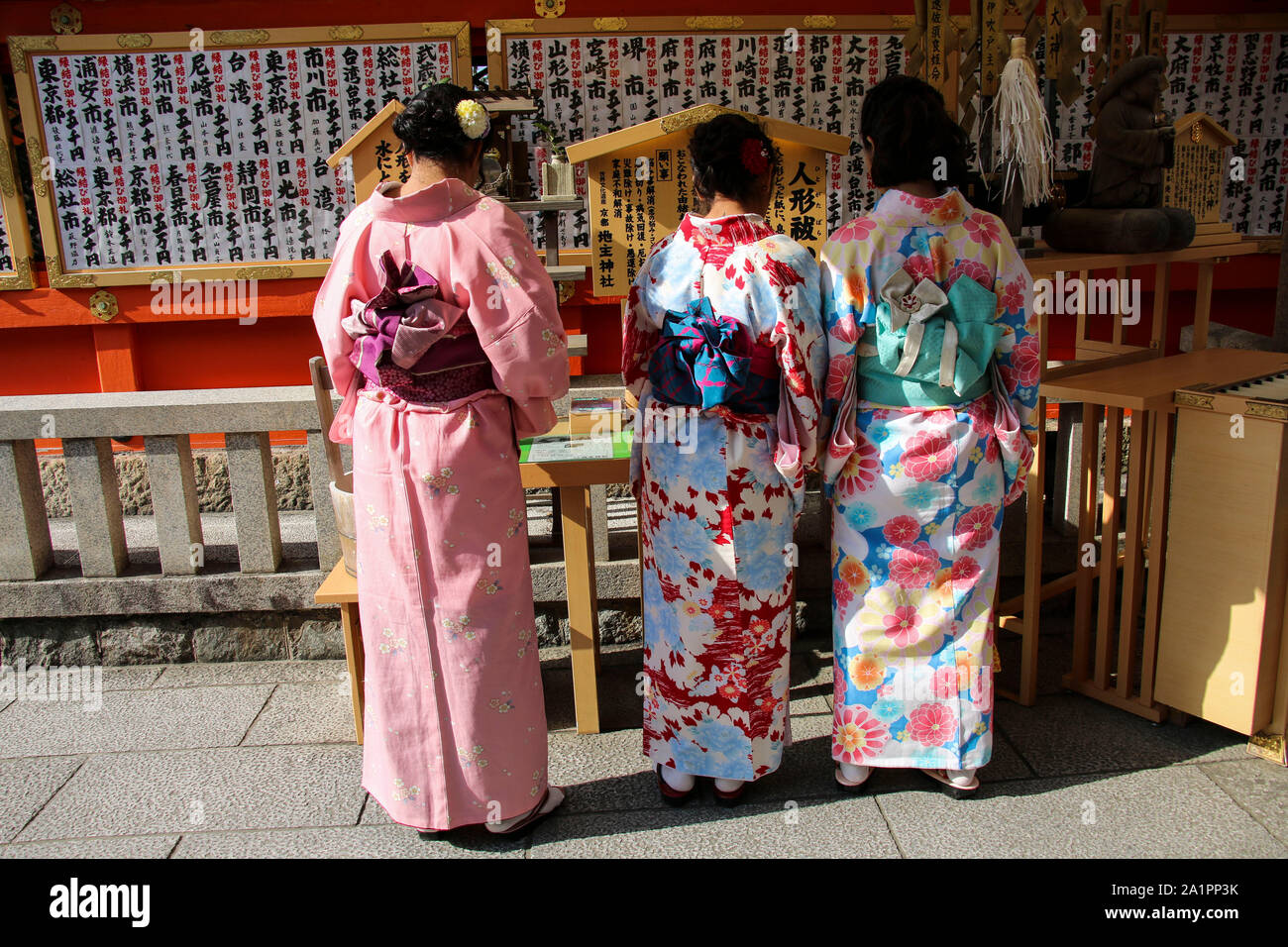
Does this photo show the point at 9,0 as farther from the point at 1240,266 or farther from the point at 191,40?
the point at 1240,266

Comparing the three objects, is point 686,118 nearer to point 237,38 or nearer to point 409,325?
point 409,325

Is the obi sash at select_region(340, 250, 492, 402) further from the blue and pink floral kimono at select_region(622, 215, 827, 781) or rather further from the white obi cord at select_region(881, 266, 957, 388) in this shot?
the white obi cord at select_region(881, 266, 957, 388)

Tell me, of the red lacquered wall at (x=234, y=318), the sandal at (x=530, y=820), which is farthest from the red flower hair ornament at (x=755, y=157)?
the red lacquered wall at (x=234, y=318)

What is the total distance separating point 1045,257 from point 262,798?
140 inches

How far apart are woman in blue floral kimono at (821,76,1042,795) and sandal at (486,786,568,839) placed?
3.31 ft

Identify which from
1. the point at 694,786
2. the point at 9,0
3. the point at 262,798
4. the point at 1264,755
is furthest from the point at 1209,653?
the point at 9,0

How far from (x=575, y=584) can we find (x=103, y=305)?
12.9ft

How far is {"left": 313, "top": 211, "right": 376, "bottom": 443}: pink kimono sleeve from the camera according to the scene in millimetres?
2934

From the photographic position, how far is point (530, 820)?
3305 millimetres

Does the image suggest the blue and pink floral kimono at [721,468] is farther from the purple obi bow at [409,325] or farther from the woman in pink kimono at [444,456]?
the purple obi bow at [409,325]

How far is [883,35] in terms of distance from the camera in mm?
5742

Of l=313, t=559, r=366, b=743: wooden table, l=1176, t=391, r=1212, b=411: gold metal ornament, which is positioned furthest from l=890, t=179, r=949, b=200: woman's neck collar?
l=313, t=559, r=366, b=743: wooden table

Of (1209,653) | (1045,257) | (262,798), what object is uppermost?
(1045,257)

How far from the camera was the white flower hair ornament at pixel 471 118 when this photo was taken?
2.86 meters
